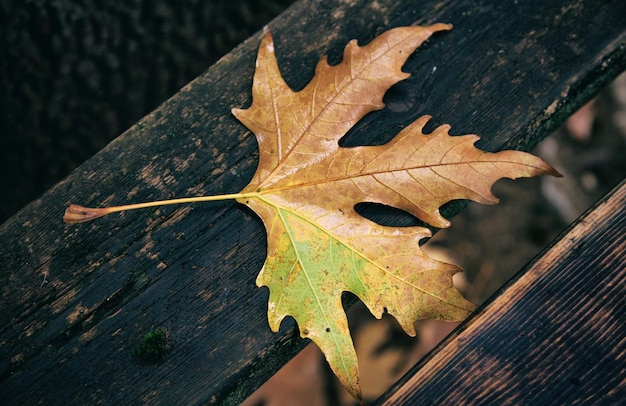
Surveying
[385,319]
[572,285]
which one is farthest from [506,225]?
[572,285]

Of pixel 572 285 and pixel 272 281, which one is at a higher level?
pixel 272 281

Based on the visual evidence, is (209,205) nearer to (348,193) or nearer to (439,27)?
(348,193)

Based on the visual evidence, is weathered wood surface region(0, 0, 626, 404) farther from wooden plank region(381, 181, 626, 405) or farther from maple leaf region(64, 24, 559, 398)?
wooden plank region(381, 181, 626, 405)

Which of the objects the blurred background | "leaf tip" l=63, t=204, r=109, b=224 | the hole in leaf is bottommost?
the hole in leaf

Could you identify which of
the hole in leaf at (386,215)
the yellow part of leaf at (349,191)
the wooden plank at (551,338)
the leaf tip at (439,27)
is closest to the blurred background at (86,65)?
the yellow part of leaf at (349,191)

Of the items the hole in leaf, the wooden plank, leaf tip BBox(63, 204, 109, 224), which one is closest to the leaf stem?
leaf tip BBox(63, 204, 109, 224)

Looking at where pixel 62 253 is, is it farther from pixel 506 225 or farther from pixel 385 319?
pixel 506 225

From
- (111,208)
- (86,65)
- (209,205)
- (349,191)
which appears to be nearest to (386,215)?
(349,191)
